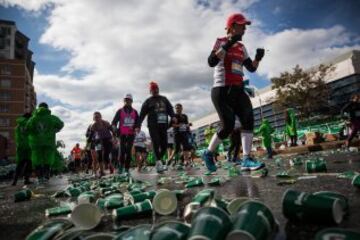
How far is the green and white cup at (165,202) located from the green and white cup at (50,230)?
2.11 ft

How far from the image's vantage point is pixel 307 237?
1712 millimetres

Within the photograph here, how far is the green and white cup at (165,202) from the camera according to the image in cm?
247

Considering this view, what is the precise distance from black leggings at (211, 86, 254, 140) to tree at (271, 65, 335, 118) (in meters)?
41.7

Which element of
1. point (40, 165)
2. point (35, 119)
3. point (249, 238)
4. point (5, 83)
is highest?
point (5, 83)

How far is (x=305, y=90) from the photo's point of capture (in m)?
44.9

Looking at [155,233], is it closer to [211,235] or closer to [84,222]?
[211,235]

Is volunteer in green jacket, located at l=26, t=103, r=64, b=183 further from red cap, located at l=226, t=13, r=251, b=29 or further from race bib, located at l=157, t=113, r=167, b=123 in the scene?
red cap, located at l=226, t=13, r=251, b=29

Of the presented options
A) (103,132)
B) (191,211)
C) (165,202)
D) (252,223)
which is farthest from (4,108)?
(252,223)

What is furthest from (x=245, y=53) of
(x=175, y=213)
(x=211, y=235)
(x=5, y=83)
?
(x=5, y=83)

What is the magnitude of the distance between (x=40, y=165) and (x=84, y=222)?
25.8ft

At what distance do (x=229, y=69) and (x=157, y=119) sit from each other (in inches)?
145

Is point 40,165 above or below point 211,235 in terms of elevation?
above

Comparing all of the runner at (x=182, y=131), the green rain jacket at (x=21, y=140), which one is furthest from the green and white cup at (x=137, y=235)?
the runner at (x=182, y=131)

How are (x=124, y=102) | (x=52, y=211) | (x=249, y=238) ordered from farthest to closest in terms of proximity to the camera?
1. (x=124, y=102)
2. (x=52, y=211)
3. (x=249, y=238)
